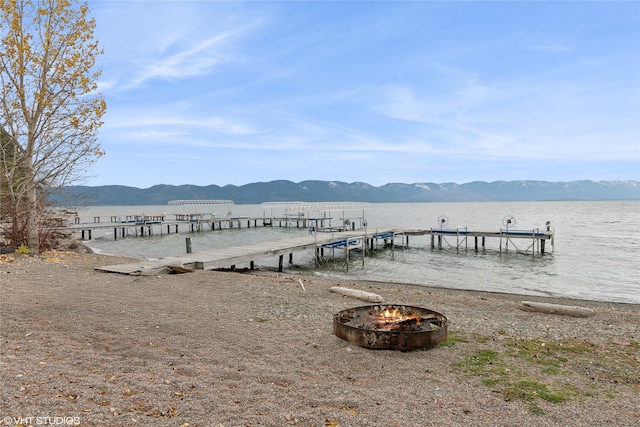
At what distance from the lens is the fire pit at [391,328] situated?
271 inches

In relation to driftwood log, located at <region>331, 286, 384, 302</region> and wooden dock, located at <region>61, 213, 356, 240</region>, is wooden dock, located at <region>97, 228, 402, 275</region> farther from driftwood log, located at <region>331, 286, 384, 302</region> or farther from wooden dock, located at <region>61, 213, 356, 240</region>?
wooden dock, located at <region>61, 213, 356, 240</region>

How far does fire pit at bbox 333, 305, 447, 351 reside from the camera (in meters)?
6.87

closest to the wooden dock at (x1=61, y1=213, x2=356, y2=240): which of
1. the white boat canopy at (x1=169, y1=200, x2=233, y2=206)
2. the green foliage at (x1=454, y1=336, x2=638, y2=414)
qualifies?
the white boat canopy at (x1=169, y1=200, x2=233, y2=206)

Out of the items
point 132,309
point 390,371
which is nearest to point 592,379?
point 390,371

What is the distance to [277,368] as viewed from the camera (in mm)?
5918

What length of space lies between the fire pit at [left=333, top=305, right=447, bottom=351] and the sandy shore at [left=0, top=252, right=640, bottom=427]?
0.63 ft

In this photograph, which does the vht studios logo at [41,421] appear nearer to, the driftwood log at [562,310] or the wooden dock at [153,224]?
the driftwood log at [562,310]

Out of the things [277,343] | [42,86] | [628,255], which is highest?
[42,86]

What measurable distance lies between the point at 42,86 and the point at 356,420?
16913mm

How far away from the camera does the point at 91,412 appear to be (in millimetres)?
4156

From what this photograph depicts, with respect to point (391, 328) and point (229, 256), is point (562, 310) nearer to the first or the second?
point (391, 328)

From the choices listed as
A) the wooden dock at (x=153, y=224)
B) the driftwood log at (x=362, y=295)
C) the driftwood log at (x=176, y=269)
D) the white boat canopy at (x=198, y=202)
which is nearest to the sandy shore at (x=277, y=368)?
the driftwood log at (x=362, y=295)

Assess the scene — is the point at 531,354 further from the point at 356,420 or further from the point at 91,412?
the point at 91,412

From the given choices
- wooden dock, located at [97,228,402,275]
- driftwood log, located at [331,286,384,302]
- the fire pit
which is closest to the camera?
the fire pit
